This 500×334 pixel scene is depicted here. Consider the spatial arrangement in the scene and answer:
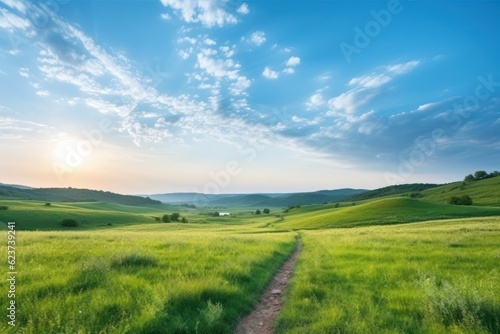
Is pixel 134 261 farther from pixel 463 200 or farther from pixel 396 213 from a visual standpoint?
pixel 463 200

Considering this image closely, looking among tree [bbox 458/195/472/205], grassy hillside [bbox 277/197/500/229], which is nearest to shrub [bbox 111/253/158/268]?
grassy hillside [bbox 277/197/500/229]

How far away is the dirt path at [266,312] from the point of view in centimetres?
796

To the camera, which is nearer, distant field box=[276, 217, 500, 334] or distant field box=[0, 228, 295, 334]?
distant field box=[0, 228, 295, 334]

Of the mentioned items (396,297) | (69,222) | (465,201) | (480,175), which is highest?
(480,175)

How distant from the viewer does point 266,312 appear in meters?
9.27

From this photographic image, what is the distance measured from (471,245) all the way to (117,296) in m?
23.3

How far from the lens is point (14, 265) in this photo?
10.9 metres

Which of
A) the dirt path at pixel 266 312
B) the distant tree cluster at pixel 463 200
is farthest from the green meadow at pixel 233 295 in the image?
the distant tree cluster at pixel 463 200

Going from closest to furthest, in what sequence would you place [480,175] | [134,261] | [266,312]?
[266,312], [134,261], [480,175]

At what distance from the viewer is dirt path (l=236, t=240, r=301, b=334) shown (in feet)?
26.1

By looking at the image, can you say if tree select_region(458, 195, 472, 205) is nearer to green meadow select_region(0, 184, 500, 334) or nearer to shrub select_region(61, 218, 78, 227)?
green meadow select_region(0, 184, 500, 334)

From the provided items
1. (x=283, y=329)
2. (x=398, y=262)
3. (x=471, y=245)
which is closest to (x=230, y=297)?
(x=283, y=329)

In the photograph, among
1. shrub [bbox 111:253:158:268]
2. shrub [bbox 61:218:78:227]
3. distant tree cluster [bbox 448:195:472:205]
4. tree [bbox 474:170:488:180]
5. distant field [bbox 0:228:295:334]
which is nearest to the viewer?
distant field [bbox 0:228:295:334]

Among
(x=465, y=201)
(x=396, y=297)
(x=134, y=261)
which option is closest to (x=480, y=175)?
(x=465, y=201)
